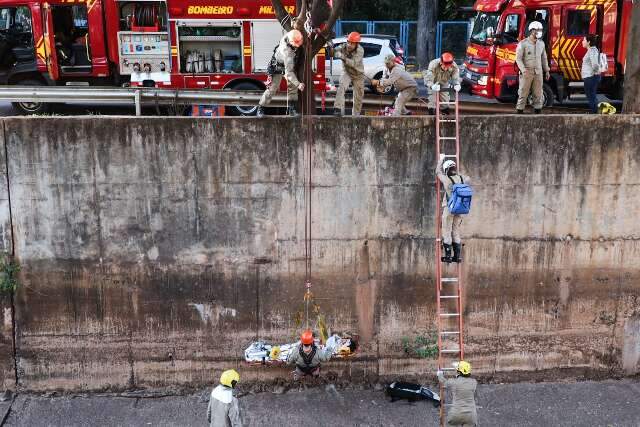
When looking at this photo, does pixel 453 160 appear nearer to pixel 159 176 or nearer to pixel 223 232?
pixel 223 232

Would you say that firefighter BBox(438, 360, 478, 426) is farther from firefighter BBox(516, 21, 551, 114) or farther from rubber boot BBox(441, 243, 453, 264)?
firefighter BBox(516, 21, 551, 114)

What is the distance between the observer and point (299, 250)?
34.2 ft

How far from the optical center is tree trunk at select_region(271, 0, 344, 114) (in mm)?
10281

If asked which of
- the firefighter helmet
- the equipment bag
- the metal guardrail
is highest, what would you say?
the firefighter helmet

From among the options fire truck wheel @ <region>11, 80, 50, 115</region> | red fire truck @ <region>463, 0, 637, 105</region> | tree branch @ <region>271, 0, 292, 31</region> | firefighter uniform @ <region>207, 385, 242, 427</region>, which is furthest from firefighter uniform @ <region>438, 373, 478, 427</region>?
fire truck wheel @ <region>11, 80, 50, 115</region>

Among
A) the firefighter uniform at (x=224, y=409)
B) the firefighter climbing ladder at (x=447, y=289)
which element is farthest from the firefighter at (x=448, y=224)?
the firefighter uniform at (x=224, y=409)

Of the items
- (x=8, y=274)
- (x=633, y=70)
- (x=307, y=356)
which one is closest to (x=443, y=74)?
(x=633, y=70)

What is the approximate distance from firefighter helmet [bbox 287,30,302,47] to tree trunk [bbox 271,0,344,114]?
461 millimetres

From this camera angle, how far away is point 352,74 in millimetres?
11070

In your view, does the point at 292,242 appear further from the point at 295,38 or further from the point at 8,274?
the point at 8,274

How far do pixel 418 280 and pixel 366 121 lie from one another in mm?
2537

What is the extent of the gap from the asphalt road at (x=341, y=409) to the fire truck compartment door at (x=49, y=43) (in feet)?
24.4

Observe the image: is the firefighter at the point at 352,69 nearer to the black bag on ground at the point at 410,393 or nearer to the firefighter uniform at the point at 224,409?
the black bag on ground at the point at 410,393

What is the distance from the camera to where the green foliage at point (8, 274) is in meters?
10.1
